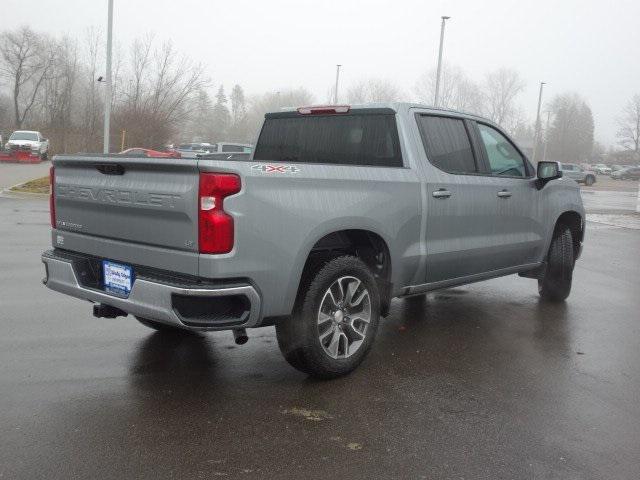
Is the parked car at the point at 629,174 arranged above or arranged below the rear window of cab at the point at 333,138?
below

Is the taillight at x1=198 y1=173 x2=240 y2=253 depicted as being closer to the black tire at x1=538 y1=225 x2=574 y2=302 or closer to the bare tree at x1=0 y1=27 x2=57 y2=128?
the black tire at x1=538 y1=225 x2=574 y2=302

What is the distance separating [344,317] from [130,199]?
156cm

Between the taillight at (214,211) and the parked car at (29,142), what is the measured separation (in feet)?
115

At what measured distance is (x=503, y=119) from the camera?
254 ft

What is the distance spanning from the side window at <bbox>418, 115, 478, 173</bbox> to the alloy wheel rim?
1.31 m

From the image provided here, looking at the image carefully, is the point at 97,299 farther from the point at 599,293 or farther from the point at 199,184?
the point at 599,293

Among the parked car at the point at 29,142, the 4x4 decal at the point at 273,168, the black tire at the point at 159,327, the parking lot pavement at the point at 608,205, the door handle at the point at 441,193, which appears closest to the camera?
the 4x4 decal at the point at 273,168

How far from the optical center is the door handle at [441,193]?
15.8 feet

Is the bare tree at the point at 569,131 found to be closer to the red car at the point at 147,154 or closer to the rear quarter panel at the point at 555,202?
the red car at the point at 147,154

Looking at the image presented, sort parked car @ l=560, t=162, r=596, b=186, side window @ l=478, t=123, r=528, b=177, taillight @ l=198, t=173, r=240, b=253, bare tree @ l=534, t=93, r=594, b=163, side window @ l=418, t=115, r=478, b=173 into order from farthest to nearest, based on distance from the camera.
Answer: bare tree @ l=534, t=93, r=594, b=163
parked car @ l=560, t=162, r=596, b=186
side window @ l=478, t=123, r=528, b=177
side window @ l=418, t=115, r=478, b=173
taillight @ l=198, t=173, r=240, b=253

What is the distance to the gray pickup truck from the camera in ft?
11.5

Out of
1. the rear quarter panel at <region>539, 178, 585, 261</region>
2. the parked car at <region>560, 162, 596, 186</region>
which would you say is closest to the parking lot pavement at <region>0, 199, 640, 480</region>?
the rear quarter panel at <region>539, 178, 585, 261</region>

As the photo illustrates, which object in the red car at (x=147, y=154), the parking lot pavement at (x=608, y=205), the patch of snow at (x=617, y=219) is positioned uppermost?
the red car at (x=147, y=154)

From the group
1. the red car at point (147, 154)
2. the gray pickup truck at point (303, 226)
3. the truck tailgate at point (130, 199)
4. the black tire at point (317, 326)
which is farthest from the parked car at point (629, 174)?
the truck tailgate at point (130, 199)
